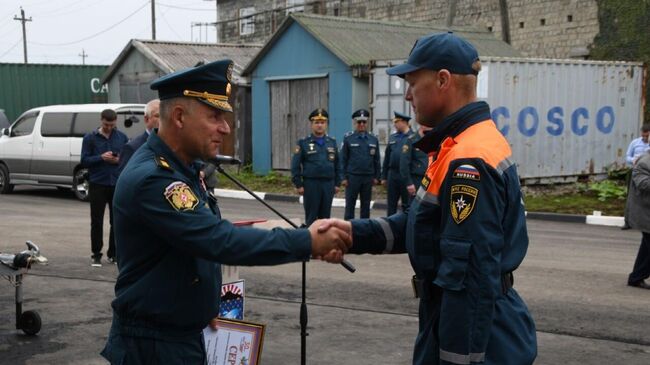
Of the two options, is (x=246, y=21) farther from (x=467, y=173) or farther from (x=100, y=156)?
(x=467, y=173)

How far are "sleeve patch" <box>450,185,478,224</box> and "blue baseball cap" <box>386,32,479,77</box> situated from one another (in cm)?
51

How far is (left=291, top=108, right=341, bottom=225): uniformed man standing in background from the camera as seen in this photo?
39.9ft

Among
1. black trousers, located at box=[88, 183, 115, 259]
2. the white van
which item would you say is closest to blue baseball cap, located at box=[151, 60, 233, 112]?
black trousers, located at box=[88, 183, 115, 259]

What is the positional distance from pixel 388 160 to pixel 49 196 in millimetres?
9789

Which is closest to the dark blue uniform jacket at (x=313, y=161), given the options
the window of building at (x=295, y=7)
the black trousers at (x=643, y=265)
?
the black trousers at (x=643, y=265)

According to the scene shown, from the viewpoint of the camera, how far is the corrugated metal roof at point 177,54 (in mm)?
26828

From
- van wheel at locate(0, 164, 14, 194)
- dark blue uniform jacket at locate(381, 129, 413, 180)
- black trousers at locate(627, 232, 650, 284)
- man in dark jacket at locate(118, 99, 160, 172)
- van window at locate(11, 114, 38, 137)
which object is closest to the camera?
man in dark jacket at locate(118, 99, 160, 172)

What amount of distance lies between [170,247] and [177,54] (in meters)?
25.7

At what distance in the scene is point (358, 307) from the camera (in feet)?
25.1

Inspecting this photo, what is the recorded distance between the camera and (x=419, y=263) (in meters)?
2.96

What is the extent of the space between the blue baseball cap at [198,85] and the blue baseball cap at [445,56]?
75cm

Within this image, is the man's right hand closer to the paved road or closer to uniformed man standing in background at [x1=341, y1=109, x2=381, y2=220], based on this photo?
the paved road

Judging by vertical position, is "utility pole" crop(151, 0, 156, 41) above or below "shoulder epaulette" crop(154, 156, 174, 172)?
above

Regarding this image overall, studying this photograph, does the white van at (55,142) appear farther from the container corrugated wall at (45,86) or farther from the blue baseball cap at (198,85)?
the blue baseball cap at (198,85)
